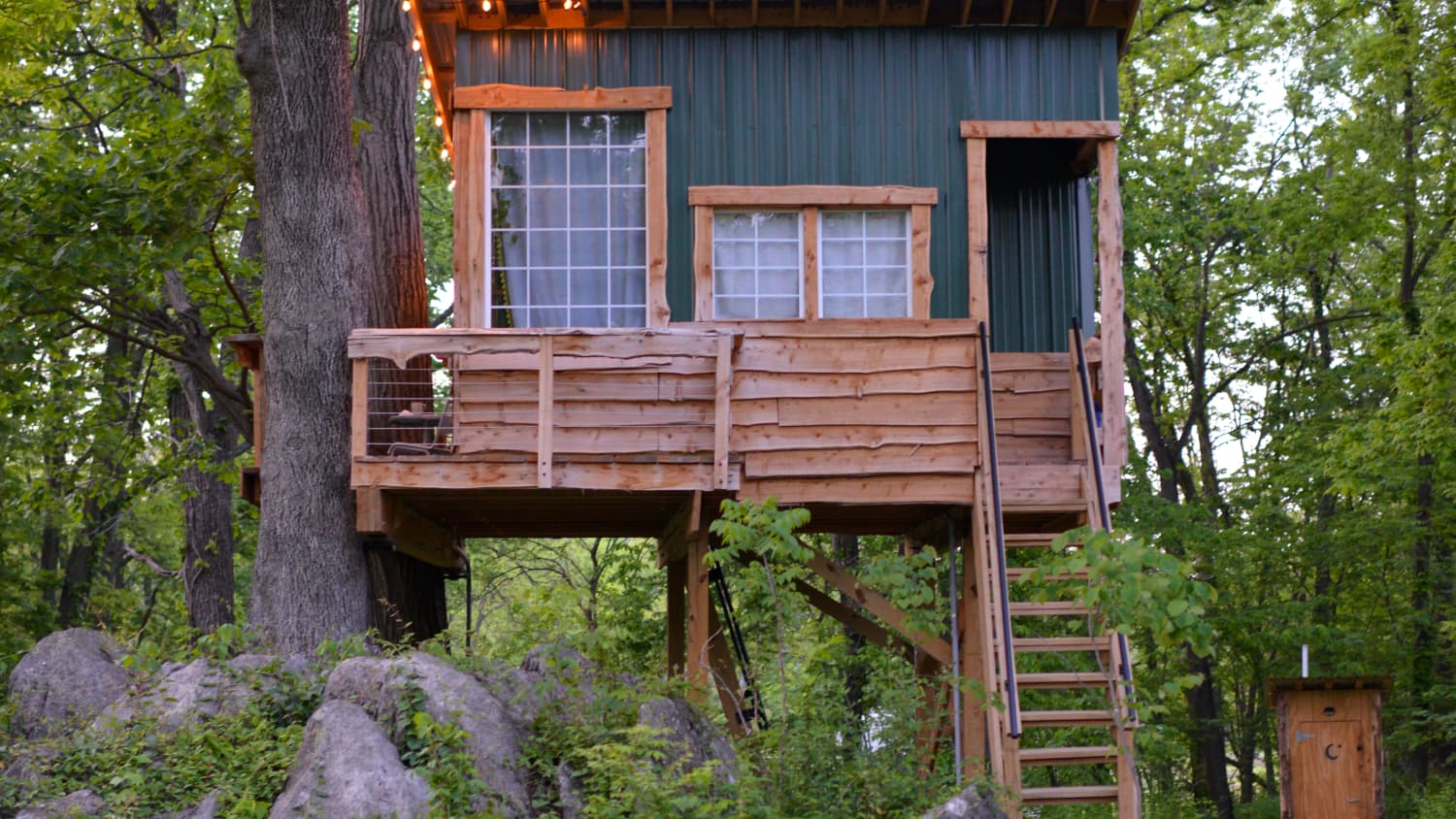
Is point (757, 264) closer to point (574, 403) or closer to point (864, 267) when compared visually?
point (864, 267)

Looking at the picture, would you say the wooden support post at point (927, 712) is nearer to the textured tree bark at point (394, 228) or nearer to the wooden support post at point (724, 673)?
the wooden support post at point (724, 673)

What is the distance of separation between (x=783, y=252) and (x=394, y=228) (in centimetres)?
428

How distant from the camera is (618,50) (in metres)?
12.3

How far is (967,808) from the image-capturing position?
7695mm

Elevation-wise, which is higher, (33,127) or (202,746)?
(33,127)

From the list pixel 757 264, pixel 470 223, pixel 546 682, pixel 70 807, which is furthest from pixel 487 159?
pixel 70 807

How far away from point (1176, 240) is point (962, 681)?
14.3m

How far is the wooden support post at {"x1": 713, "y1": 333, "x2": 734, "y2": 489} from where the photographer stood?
1112cm

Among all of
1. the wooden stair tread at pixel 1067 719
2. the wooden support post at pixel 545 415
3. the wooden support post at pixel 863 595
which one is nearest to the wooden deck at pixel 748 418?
the wooden support post at pixel 545 415

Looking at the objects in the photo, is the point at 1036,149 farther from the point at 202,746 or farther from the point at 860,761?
the point at 202,746

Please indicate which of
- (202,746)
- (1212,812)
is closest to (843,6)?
(202,746)

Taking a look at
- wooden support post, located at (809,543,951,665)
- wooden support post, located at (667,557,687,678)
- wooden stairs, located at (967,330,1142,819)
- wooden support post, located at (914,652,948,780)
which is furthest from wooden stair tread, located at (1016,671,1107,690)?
wooden support post, located at (667,557,687,678)

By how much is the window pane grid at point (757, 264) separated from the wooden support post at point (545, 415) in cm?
165

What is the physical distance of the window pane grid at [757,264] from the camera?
12102mm
